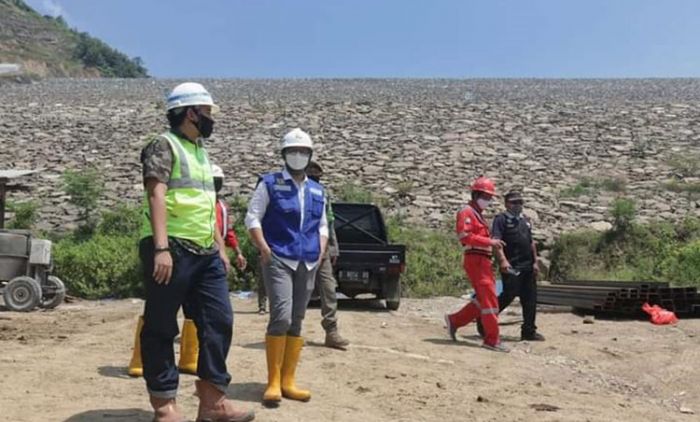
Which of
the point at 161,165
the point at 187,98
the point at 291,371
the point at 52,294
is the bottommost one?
the point at 52,294

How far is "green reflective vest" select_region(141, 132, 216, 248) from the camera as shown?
15.1 feet

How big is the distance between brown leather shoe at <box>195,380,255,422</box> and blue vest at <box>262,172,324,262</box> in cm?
113

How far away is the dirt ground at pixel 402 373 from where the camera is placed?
544 centimetres

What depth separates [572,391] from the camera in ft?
21.9

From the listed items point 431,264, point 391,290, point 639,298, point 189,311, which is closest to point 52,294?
point 391,290

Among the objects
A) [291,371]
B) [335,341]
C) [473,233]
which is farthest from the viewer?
[473,233]

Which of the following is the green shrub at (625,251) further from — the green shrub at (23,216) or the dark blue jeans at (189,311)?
the dark blue jeans at (189,311)

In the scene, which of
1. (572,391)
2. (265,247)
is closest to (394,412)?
(265,247)

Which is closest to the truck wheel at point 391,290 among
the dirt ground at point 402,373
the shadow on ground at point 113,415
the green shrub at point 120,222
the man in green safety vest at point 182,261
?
the dirt ground at point 402,373

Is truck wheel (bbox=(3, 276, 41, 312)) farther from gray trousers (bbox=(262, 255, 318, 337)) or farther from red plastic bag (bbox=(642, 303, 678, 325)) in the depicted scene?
red plastic bag (bbox=(642, 303, 678, 325))

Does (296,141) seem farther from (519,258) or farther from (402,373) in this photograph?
(519,258)

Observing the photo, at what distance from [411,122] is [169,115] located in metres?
18.9

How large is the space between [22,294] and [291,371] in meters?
7.26

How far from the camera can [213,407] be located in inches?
187
